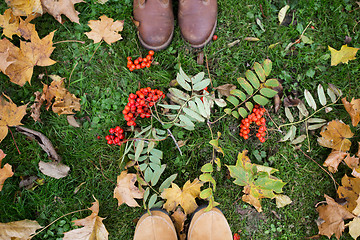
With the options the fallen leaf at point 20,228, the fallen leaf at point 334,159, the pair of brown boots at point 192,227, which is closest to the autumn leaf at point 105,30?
the pair of brown boots at point 192,227

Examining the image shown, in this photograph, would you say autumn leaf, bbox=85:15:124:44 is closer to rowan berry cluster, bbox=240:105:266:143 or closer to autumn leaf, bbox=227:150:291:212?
rowan berry cluster, bbox=240:105:266:143

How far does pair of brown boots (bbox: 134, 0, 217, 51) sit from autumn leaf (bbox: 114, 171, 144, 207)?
46.4 inches

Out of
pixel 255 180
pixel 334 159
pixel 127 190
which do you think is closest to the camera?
pixel 255 180

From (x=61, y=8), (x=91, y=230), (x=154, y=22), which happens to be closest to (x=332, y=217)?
(x=91, y=230)

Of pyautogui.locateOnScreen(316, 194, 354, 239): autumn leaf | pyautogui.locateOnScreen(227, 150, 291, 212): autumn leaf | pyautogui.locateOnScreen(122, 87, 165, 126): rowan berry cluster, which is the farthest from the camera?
pyautogui.locateOnScreen(316, 194, 354, 239): autumn leaf

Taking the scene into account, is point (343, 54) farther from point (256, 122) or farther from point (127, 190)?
point (127, 190)

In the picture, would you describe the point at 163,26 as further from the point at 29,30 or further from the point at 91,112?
the point at 29,30

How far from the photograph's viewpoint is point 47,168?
2236 millimetres

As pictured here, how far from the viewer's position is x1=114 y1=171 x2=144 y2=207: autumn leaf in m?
2.14

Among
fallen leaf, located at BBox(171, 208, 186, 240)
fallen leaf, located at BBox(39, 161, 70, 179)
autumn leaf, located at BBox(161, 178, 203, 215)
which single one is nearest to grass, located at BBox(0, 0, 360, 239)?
fallen leaf, located at BBox(39, 161, 70, 179)

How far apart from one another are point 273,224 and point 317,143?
0.87 meters

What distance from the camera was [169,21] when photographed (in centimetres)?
220

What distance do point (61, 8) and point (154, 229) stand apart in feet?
6.84

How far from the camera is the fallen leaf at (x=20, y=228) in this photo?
208 centimetres
